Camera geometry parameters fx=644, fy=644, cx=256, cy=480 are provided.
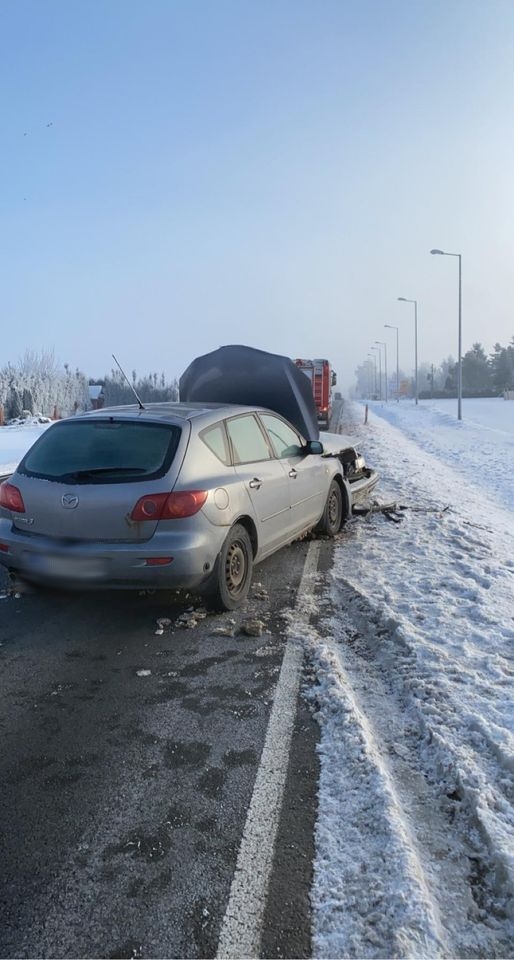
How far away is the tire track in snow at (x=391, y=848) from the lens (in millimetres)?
2094

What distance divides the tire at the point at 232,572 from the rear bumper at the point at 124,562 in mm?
160

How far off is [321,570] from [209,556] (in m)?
1.97

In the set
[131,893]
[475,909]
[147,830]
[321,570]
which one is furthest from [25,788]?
[321,570]

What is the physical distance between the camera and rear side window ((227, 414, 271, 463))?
5602 millimetres

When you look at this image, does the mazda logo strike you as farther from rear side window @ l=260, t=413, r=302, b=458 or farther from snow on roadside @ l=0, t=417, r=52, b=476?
snow on roadside @ l=0, t=417, r=52, b=476

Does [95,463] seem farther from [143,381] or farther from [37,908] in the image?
[143,381]

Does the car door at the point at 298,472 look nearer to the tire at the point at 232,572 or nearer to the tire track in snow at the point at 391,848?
the tire at the point at 232,572

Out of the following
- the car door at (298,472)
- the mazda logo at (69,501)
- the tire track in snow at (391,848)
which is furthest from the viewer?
the car door at (298,472)

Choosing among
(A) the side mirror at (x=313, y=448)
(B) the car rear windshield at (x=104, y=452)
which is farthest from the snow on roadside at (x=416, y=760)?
(B) the car rear windshield at (x=104, y=452)

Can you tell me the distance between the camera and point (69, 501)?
4.66 m

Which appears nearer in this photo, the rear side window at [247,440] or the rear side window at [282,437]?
the rear side window at [247,440]

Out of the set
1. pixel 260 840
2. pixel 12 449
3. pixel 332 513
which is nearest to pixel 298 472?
pixel 332 513

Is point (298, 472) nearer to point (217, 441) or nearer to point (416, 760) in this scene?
point (217, 441)

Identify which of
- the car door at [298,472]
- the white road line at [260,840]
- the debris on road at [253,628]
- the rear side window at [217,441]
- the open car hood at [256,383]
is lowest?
the white road line at [260,840]
